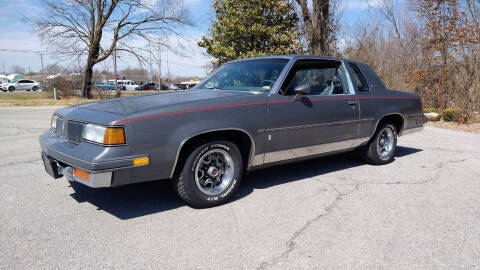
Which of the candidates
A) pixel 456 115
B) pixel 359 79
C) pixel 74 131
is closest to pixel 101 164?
pixel 74 131

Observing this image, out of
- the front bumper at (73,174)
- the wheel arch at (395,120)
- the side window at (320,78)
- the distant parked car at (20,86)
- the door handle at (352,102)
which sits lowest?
the distant parked car at (20,86)

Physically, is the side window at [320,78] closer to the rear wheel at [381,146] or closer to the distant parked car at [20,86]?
the rear wheel at [381,146]

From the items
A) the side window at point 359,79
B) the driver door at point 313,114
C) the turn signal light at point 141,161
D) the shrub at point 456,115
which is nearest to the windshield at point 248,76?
the driver door at point 313,114

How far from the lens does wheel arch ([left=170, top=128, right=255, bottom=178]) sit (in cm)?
333

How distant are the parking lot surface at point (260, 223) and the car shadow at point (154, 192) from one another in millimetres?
12

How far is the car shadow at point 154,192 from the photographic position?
11.7ft

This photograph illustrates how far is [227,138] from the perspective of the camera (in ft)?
12.2

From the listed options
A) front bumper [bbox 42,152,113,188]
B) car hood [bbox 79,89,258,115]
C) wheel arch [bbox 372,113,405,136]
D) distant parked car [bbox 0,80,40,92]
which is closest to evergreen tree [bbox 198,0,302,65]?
wheel arch [bbox 372,113,405,136]

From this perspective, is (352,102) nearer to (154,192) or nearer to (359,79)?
(359,79)

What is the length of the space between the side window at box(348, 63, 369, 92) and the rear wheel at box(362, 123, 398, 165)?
0.75 meters

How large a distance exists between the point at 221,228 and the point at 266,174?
1922 millimetres

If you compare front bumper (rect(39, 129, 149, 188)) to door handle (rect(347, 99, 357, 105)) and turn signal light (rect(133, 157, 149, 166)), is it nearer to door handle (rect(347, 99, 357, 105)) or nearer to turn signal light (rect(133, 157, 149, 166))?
turn signal light (rect(133, 157, 149, 166))

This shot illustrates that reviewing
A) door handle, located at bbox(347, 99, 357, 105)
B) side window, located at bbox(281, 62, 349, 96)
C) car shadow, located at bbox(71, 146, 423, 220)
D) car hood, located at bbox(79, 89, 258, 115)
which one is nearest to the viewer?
car hood, located at bbox(79, 89, 258, 115)

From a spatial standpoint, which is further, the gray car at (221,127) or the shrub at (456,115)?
the shrub at (456,115)
